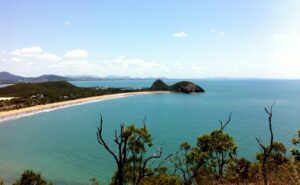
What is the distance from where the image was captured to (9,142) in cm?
6016

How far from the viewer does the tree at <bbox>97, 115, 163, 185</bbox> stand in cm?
859

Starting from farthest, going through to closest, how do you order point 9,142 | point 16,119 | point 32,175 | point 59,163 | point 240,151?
point 16,119, point 9,142, point 240,151, point 59,163, point 32,175

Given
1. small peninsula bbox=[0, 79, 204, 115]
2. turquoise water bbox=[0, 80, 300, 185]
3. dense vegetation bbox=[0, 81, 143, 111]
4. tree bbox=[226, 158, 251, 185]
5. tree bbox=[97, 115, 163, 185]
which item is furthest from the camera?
dense vegetation bbox=[0, 81, 143, 111]

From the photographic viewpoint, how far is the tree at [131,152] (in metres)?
8.59

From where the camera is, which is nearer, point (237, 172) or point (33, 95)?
point (237, 172)

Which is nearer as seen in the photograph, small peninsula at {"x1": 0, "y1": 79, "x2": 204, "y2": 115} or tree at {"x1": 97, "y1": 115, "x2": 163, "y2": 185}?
tree at {"x1": 97, "y1": 115, "x2": 163, "y2": 185}

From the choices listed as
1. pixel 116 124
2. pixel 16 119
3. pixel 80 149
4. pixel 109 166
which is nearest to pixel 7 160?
pixel 80 149

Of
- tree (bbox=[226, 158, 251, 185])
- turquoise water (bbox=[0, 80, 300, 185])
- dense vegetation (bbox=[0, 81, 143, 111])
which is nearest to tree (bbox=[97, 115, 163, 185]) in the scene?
tree (bbox=[226, 158, 251, 185])

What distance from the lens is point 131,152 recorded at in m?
24.6

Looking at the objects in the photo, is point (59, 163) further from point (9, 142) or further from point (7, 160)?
point (9, 142)

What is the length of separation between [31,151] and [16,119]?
3996cm

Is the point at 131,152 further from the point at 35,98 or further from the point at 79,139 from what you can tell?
the point at 35,98

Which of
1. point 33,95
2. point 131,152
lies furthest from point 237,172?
point 33,95

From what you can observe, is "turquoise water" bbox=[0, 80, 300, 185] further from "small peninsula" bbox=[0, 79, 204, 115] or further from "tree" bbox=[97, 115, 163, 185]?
"small peninsula" bbox=[0, 79, 204, 115]
